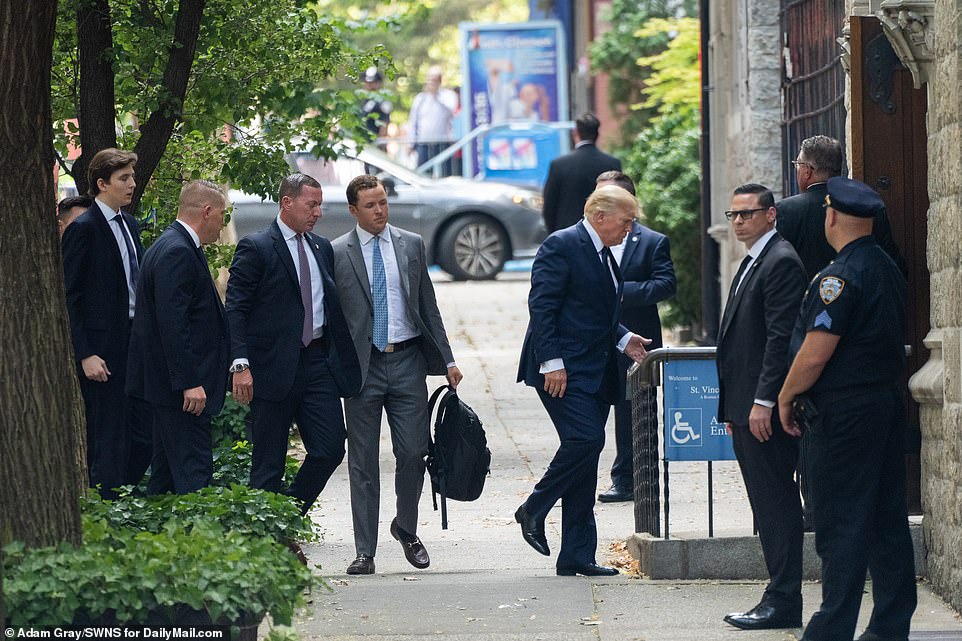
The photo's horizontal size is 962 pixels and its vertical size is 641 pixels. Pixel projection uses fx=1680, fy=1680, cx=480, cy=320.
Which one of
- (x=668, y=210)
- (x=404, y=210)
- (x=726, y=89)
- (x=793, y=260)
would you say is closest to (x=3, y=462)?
(x=793, y=260)

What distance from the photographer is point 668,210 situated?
16.8m

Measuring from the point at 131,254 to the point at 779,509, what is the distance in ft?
11.7

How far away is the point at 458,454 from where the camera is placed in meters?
8.34

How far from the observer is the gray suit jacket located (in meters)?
8.22

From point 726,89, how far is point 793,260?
876cm

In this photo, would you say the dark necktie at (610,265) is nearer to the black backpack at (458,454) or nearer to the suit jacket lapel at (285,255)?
the black backpack at (458,454)

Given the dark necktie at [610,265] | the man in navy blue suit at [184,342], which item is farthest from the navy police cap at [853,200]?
the man in navy blue suit at [184,342]

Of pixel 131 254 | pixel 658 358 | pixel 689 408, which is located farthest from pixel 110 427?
pixel 689 408

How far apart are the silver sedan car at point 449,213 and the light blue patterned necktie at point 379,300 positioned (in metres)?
12.1

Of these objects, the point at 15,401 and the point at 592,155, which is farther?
the point at 592,155

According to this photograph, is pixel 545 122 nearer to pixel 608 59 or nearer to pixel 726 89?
pixel 608 59

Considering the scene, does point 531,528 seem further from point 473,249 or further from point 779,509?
point 473,249

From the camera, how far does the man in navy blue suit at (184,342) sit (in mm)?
7734

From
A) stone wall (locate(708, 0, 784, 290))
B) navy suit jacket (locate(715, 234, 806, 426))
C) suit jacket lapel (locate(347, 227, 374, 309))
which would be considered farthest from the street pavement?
stone wall (locate(708, 0, 784, 290))
